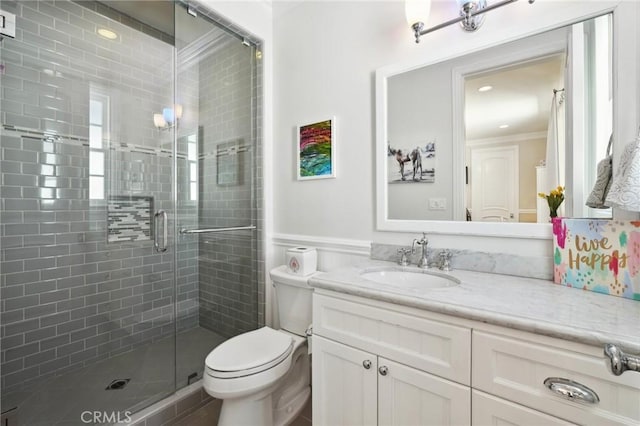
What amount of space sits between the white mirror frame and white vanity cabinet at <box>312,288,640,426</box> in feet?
1.87

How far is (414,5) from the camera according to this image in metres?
1.29

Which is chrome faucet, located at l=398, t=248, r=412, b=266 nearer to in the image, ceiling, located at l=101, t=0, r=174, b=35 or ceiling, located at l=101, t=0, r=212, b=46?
ceiling, located at l=101, t=0, r=212, b=46

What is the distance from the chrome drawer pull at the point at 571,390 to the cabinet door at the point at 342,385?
50 centimetres

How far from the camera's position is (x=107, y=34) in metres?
1.94

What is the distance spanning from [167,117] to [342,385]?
192 centimetres

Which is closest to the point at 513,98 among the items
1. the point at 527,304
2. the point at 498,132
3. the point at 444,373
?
the point at 498,132

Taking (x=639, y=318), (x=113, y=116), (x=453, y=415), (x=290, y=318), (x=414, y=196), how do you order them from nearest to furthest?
(x=639, y=318)
(x=453, y=415)
(x=414, y=196)
(x=290, y=318)
(x=113, y=116)

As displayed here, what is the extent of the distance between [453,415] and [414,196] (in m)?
0.92

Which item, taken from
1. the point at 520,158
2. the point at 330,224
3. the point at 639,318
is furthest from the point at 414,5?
the point at 639,318

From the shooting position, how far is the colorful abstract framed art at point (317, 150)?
5.60ft

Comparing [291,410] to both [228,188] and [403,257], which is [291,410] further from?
[228,188]

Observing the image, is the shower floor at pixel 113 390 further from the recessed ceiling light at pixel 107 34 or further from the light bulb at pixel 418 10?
the light bulb at pixel 418 10

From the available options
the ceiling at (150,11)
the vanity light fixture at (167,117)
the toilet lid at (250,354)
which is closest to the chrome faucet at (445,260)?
the toilet lid at (250,354)

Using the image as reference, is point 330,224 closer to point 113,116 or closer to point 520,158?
point 520,158
